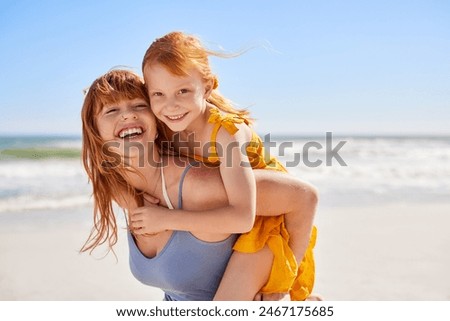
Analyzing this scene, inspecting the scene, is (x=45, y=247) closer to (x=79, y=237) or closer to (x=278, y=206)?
(x=79, y=237)

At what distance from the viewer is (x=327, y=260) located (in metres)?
5.21

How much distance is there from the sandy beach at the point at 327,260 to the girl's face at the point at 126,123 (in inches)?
95.1

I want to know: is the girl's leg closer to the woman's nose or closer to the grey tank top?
the grey tank top

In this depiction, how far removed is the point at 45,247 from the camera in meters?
5.79

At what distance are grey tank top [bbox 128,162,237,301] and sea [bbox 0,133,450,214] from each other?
2.70 meters

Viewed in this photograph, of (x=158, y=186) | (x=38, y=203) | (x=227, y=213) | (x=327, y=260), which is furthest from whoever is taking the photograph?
(x=38, y=203)

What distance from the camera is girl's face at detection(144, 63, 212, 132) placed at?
2369 millimetres

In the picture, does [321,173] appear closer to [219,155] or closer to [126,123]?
[219,155]

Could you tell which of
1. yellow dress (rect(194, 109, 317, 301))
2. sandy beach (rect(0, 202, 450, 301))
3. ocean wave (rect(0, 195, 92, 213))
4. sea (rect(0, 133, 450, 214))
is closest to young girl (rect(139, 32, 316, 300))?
yellow dress (rect(194, 109, 317, 301))

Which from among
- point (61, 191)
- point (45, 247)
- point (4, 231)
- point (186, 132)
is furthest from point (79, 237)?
point (186, 132)

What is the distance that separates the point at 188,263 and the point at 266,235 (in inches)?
13.2

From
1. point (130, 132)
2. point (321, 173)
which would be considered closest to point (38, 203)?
point (321, 173)

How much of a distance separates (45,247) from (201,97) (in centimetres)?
386
